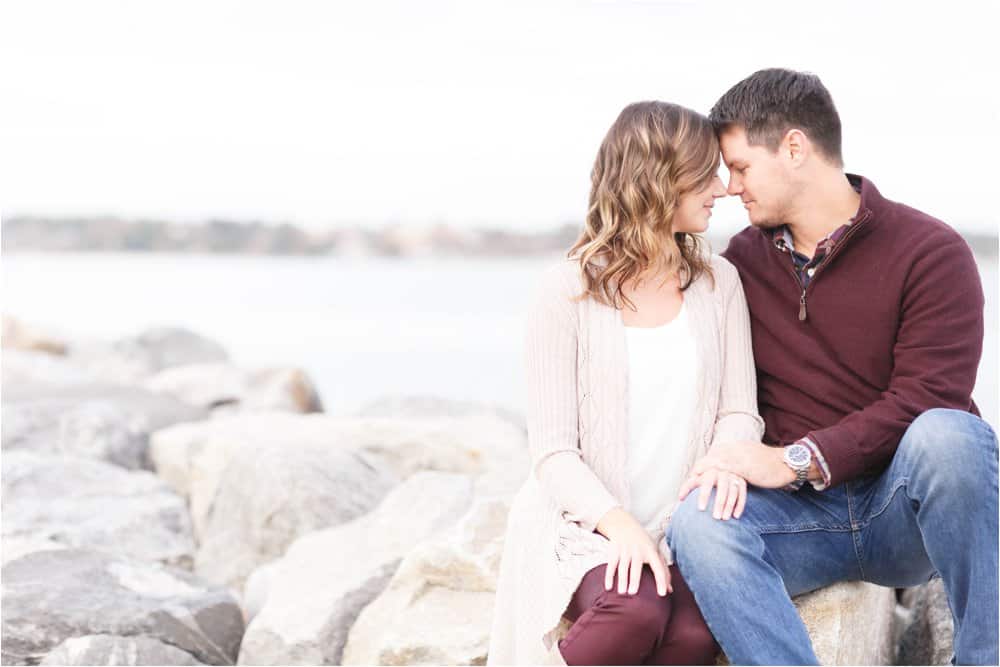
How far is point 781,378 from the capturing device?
277 cm

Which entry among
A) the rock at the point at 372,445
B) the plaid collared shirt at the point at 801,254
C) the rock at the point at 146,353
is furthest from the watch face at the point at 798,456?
the rock at the point at 146,353

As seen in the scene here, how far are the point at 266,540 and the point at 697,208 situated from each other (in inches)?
98.5

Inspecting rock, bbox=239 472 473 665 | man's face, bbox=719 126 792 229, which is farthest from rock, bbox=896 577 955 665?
rock, bbox=239 472 473 665

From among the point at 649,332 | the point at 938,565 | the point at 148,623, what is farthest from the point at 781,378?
the point at 148,623

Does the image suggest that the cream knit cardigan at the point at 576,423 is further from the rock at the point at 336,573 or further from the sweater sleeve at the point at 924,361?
the rock at the point at 336,573

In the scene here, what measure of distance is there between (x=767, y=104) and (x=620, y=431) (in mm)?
918

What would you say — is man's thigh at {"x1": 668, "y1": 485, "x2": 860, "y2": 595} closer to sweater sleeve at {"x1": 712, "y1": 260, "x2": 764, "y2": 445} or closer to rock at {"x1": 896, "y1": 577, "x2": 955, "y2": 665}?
sweater sleeve at {"x1": 712, "y1": 260, "x2": 764, "y2": 445}

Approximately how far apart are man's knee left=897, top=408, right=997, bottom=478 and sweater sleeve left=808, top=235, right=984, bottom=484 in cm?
8

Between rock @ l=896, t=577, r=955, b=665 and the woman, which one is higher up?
the woman

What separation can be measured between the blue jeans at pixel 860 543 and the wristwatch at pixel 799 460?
72mm

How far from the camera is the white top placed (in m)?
2.62

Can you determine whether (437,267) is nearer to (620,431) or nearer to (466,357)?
(466,357)

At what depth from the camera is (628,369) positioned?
261cm

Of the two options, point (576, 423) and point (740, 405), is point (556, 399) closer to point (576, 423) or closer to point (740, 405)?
point (576, 423)
